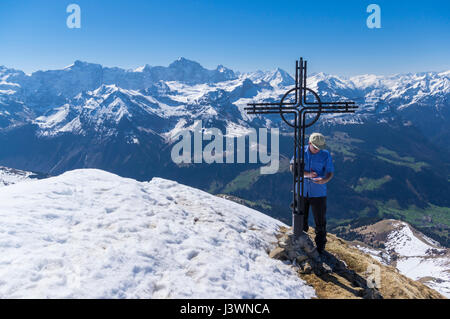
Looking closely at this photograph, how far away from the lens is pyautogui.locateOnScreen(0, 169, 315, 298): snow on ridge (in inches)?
371

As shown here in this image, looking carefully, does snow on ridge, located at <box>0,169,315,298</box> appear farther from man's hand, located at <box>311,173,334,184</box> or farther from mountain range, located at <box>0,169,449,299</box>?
man's hand, located at <box>311,173,334,184</box>

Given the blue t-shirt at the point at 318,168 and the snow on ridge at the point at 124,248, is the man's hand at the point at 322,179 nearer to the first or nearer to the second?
→ the blue t-shirt at the point at 318,168

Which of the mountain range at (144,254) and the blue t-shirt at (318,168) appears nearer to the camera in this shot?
the mountain range at (144,254)

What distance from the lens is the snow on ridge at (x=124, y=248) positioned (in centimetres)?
943

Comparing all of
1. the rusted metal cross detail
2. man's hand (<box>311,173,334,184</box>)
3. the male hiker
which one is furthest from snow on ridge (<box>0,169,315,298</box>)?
man's hand (<box>311,173,334,184</box>)

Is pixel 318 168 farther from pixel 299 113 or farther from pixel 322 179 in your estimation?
pixel 299 113

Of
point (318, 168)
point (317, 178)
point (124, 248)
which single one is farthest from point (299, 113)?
point (124, 248)

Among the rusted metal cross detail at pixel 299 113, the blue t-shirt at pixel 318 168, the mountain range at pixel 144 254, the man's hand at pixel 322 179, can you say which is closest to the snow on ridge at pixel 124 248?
the mountain range at pixel 144 254

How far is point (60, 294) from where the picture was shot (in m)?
8.54
